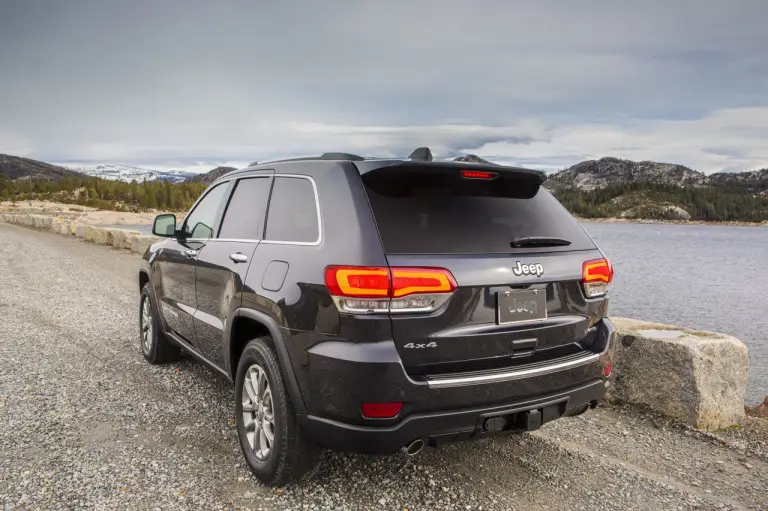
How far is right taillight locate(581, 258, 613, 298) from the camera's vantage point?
126 inches

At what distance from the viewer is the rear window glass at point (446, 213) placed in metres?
2.78

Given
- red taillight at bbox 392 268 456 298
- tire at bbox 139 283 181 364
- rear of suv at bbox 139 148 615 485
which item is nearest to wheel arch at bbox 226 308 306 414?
rear of suv at bbox 139 148 615 485

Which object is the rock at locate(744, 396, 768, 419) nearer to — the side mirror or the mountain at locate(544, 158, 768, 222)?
the side mirror

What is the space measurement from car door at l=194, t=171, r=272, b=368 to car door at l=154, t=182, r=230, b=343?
6.1 inches

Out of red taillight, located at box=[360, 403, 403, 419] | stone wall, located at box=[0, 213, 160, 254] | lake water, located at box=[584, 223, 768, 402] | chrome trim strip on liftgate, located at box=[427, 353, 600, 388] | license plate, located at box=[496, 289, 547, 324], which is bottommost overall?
lake water, located at box=[584, 223, 768, 402]

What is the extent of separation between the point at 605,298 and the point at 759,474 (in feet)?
5.36

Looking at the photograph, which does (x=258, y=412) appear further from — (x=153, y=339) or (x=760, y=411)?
(x=760, y=411)

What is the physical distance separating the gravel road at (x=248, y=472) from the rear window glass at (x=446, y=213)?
1.46 metres

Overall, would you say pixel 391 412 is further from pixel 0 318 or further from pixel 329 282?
pixel 0 318

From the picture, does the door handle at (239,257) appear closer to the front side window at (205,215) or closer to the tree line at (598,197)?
the front side window at (205,215)

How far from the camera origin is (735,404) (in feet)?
14.5

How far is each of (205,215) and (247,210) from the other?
0.87 meters

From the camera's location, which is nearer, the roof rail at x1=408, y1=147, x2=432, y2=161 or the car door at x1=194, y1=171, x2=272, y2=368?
the roof rail at x1=408, y1=147, x2=432, y2=161

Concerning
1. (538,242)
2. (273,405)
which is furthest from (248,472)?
(538,242)
